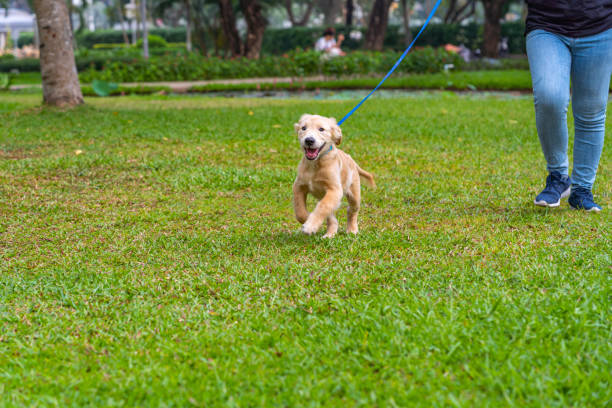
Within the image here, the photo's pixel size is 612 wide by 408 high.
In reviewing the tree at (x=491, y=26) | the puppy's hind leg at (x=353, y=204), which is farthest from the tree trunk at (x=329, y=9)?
the puppy's hind leg at (x=353, y=204)

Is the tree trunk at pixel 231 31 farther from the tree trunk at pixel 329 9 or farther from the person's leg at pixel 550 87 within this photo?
the tree trunk at pixel 329 9

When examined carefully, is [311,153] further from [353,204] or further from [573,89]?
[573,89]

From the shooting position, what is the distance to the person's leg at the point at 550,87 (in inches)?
171

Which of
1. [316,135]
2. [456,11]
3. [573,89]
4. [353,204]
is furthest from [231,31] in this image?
[316,135]

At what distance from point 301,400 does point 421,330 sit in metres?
0.65

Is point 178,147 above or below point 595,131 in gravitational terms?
below

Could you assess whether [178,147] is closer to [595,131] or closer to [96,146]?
[96,146]

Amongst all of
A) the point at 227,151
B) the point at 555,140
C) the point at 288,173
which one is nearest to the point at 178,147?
the point at 227,151

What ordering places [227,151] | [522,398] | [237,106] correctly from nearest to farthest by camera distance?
1. [522,398]
2. [227,151]
3. [237,106]

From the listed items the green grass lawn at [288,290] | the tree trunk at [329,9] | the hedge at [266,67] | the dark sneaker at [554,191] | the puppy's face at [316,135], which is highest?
the tree trunk at [329,9]

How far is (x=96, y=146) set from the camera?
26.4ft

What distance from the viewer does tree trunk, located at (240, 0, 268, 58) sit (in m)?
25.8

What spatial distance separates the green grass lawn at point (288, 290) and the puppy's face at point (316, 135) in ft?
1.97

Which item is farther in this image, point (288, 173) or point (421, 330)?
point (288, 173)
